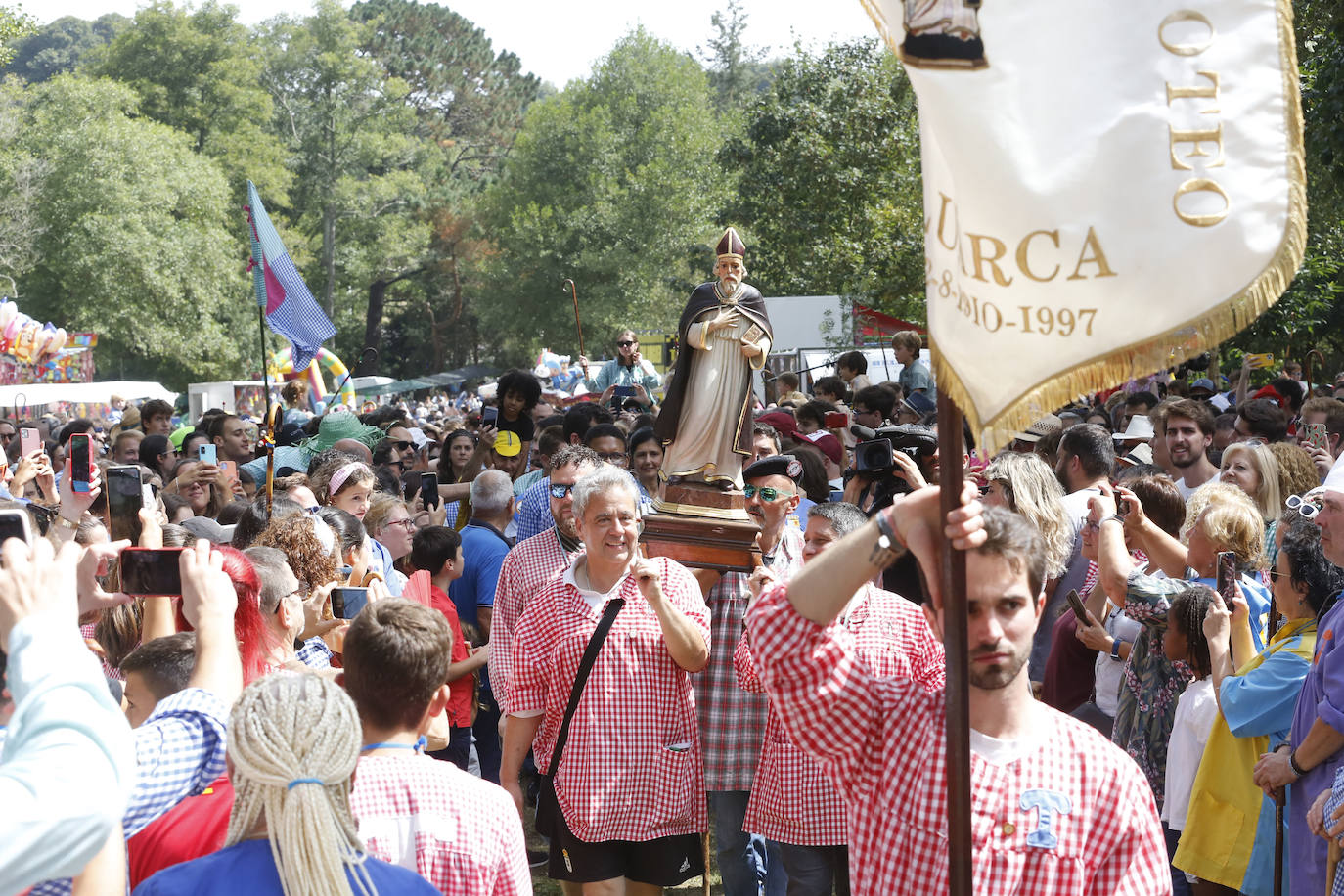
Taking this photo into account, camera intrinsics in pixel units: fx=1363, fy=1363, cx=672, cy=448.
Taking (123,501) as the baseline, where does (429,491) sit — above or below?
below

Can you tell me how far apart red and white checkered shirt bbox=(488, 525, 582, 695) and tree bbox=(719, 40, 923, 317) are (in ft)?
62.1

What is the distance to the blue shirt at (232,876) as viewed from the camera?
238 cm

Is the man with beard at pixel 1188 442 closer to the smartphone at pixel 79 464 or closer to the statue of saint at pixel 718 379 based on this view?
the statue of saint at pixel 718 379

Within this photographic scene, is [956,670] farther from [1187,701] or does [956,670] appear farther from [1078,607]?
[1078,607]

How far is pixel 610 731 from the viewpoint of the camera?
4.77 meters

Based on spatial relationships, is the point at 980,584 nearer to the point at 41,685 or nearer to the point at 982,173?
the point at 982,173

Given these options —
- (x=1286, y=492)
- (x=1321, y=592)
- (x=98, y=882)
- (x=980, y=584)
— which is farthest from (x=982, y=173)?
(x=1286, y=492)

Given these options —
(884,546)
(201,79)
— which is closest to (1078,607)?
(884,546)

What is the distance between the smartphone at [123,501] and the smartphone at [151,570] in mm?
1434

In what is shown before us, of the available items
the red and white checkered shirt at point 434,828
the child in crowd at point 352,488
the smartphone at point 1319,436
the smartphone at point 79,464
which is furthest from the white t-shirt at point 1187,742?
the smartphone at point 1319,436

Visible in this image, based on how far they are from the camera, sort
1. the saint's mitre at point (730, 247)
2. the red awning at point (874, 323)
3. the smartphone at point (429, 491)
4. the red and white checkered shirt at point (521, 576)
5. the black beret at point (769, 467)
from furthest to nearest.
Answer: the red awning at point (874, 323) < the smartphone at point (429, 491) < the saint's mitre at point (730, 247) < the black beret at point (769, 467) < the red and white checkered shirt at point (521, 576)

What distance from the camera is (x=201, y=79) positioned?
49.4m

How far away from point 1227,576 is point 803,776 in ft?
5.63

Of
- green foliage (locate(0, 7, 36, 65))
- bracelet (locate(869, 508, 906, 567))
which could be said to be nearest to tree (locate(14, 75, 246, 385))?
green foliage (locate(0, 7, 36, 65))
